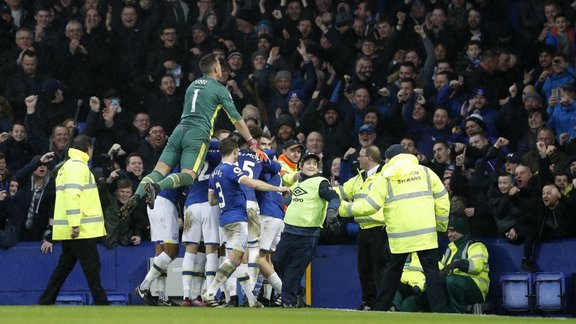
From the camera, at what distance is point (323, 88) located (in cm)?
2355

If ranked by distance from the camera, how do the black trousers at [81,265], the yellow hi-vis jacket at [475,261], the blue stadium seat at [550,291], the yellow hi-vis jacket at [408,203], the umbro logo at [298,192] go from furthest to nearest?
the yellow hi-vis jacket at [475,261] < the blue stadium seat at [550,291] < the black trousers at [81,265] < the umbro logo at [298,192] < the yellow hi-vis jacket at [408,203]

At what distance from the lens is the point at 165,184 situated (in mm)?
16031

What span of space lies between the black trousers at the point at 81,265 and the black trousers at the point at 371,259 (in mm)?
3399

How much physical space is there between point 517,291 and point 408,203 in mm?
3353

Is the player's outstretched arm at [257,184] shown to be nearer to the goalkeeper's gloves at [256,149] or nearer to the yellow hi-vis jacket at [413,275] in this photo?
the goalkeeper's gloves at [256,149]

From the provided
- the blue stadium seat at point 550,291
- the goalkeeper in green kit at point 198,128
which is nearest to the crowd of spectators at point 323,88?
the blue stadium seat at point 550,291

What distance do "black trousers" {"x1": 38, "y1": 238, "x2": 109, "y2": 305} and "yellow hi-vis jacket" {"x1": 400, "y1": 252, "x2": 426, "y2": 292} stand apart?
4.01 meters

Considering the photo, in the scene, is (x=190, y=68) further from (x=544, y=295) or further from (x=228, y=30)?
(x=544, y=295)

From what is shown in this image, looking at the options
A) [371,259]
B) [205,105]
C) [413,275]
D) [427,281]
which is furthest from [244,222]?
[413,275]

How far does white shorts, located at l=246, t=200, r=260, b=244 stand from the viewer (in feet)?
57.7

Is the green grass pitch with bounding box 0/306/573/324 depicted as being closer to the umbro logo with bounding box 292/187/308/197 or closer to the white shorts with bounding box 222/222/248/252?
the white shorts with bounding box 222/222/248/252

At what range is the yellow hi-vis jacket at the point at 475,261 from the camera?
713 inches

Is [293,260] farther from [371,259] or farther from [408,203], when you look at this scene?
[408,203]

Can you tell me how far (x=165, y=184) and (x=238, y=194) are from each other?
120 cm
